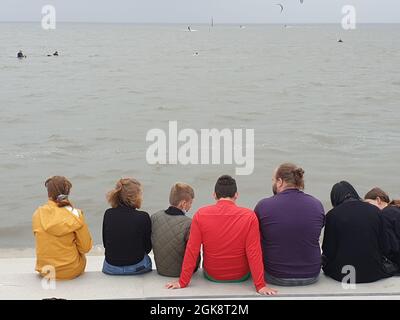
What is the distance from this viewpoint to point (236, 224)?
17.3ft

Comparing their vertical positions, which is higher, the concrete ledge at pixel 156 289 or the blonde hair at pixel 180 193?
the blonde hair at pixel 180 193

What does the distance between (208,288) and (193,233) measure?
0.53m

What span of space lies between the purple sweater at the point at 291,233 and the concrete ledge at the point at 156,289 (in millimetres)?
184

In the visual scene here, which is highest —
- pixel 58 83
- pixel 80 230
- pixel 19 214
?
pixel 58 83

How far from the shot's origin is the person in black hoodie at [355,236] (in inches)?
210

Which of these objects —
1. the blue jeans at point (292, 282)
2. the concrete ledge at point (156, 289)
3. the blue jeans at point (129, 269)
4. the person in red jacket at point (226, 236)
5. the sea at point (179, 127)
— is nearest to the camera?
the concrete ledge at point (156, 289)

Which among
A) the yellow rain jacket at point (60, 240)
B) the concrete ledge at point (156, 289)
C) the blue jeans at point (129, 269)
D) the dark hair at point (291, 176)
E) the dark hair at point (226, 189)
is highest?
the dark hair at point (291, 176)

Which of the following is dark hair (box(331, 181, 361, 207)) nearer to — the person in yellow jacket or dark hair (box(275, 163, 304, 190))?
dark hair (box(275, 163, 304, 190))

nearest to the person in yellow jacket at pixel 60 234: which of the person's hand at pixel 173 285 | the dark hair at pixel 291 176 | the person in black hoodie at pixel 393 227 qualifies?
the person's hand at pixel 173 285

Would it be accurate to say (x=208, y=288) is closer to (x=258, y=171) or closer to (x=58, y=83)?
(x=258, y=171)

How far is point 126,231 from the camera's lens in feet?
18.3

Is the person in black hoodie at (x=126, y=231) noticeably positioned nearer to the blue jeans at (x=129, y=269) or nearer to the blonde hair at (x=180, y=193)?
the blue jeans at (x=129, y=269)

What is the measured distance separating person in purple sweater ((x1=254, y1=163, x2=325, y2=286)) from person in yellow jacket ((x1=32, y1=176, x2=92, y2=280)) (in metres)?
1.72
